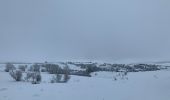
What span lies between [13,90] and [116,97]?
182 inches

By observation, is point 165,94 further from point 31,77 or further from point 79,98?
point 31,77

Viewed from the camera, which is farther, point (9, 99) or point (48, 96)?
point (48, 96)

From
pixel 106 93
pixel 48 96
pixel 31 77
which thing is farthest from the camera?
pixel 31 77

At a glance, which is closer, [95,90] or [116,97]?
[116,97]

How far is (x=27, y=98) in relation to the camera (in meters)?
12.2

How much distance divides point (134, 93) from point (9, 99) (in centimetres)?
544

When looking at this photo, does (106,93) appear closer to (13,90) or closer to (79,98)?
(79,98)

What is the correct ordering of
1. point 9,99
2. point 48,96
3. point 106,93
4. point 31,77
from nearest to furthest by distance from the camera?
point 9,99 → point 48,96 → point 106,93 → point 31,77

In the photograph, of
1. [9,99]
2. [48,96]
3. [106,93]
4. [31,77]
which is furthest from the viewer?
[31,77]

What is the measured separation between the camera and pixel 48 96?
41.7 ft

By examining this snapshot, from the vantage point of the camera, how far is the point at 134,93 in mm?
14016

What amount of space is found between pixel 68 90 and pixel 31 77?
696 cm

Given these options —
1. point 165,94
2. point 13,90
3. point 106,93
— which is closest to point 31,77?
point 13,90

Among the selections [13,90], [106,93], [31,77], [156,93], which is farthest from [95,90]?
[31,77]
